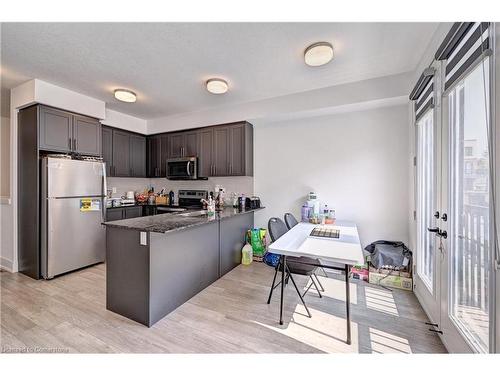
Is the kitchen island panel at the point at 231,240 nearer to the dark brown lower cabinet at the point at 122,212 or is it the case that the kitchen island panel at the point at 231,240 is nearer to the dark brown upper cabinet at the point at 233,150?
the dark brown upper cabinet at the point at 233,150

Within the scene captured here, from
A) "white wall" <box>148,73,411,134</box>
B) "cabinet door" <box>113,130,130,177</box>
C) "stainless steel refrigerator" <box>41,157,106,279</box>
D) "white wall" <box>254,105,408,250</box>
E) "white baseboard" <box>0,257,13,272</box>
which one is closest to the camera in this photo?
"white wall" <box>148,73,411,134</box>

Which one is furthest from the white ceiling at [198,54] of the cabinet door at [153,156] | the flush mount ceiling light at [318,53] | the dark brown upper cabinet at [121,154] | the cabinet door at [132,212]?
the cabinet door at [132,212]

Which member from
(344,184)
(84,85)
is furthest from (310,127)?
(84,85)

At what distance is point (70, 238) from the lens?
288cm

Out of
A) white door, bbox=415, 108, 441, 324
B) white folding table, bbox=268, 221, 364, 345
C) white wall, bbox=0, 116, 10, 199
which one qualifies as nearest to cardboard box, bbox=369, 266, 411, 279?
white door, bbox=415, 108, 441, 324

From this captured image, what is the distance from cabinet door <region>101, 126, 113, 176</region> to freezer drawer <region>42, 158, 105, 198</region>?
1.56 ft

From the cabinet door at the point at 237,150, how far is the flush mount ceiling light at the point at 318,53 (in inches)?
64.5

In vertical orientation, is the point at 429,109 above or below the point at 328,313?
above

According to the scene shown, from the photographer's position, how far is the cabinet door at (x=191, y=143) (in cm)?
386

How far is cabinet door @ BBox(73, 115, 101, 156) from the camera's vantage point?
3.03 metres

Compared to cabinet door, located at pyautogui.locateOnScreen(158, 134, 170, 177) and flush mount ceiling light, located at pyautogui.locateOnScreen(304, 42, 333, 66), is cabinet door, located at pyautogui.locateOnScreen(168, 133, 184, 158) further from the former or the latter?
flush mount ceiling light, located at pyautogui.locateOnScreen(304, 42, 333, 66)
